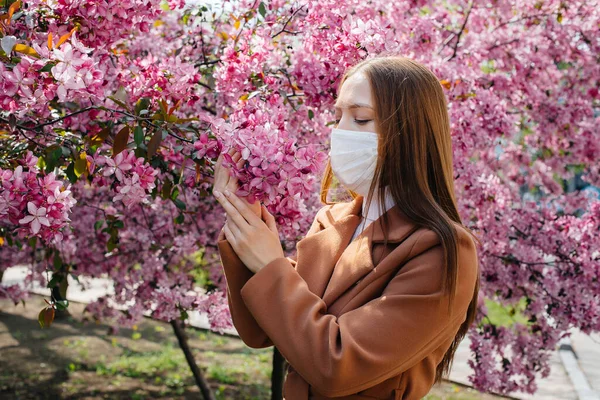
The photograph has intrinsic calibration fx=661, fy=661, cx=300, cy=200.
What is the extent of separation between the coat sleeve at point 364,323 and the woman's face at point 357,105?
351 mm

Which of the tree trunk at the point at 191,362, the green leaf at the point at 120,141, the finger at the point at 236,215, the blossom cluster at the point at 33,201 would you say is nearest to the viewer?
the finger at the point at 236,215

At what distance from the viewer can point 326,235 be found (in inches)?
77.5

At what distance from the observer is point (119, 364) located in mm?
6688

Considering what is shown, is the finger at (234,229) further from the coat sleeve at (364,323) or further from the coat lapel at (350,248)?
the coat lapel at (350,248)

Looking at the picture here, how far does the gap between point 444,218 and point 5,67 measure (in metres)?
1.32

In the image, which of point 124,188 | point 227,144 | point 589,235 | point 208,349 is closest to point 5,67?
point 124,188

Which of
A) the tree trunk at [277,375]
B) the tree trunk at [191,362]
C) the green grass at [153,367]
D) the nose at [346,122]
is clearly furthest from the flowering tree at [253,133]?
the green grass at [153,367]

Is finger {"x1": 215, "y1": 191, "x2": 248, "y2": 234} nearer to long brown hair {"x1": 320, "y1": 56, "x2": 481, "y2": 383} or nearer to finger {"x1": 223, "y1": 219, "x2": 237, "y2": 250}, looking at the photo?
finger {"x1": 223, "y1": 219, "x2": 237, "y2": 250}

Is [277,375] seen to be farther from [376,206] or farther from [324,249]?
[376,206]

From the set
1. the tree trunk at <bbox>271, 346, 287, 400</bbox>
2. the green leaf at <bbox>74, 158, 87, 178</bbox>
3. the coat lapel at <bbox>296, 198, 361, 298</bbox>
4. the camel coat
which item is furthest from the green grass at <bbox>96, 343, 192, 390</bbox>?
the camel coat

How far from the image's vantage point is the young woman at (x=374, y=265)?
62.7 inches

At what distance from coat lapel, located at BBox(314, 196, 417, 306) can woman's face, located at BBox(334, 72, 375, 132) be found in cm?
25

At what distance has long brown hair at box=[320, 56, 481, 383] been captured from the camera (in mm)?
1729

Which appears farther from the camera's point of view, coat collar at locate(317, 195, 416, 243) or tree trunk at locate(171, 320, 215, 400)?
tree trunk at locate(171, 320, 215, 400)
